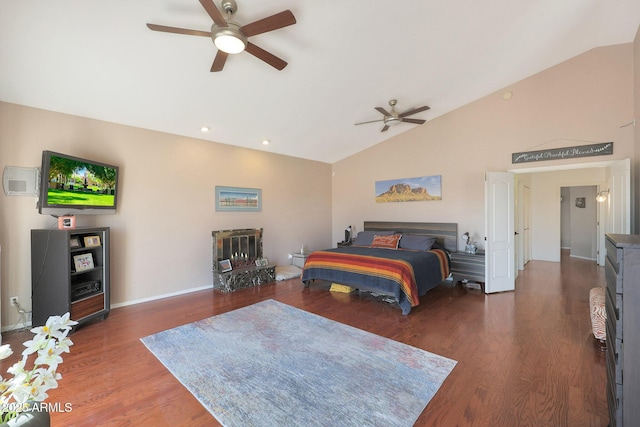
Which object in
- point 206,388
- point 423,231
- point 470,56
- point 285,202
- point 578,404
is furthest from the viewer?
point 285,202

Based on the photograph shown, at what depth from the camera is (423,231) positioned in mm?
5730

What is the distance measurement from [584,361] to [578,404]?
2.51 feet

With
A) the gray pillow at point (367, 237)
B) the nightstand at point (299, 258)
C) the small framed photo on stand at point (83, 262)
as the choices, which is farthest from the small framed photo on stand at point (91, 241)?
the gray pillow at point (367, 237)

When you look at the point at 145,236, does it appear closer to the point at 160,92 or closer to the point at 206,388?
the point at 160,92

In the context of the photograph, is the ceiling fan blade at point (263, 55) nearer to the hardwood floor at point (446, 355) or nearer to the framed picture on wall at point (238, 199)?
the hardwood floor at point (446, 355)

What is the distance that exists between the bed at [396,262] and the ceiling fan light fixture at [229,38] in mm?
3176

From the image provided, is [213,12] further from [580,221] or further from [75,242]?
[580,221]

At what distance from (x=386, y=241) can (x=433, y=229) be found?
1034 millimetres

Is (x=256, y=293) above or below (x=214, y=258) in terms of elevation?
below

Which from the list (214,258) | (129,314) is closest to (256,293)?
(214,258)

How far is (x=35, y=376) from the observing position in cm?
87

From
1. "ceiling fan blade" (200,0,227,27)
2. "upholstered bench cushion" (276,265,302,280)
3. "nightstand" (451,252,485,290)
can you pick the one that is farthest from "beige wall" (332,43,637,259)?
"ceiling fan blade" (200,0,227,27)

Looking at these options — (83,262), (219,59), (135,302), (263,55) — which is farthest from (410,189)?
(83,262)

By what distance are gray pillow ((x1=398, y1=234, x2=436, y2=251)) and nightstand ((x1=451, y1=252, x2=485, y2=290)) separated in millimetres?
463
